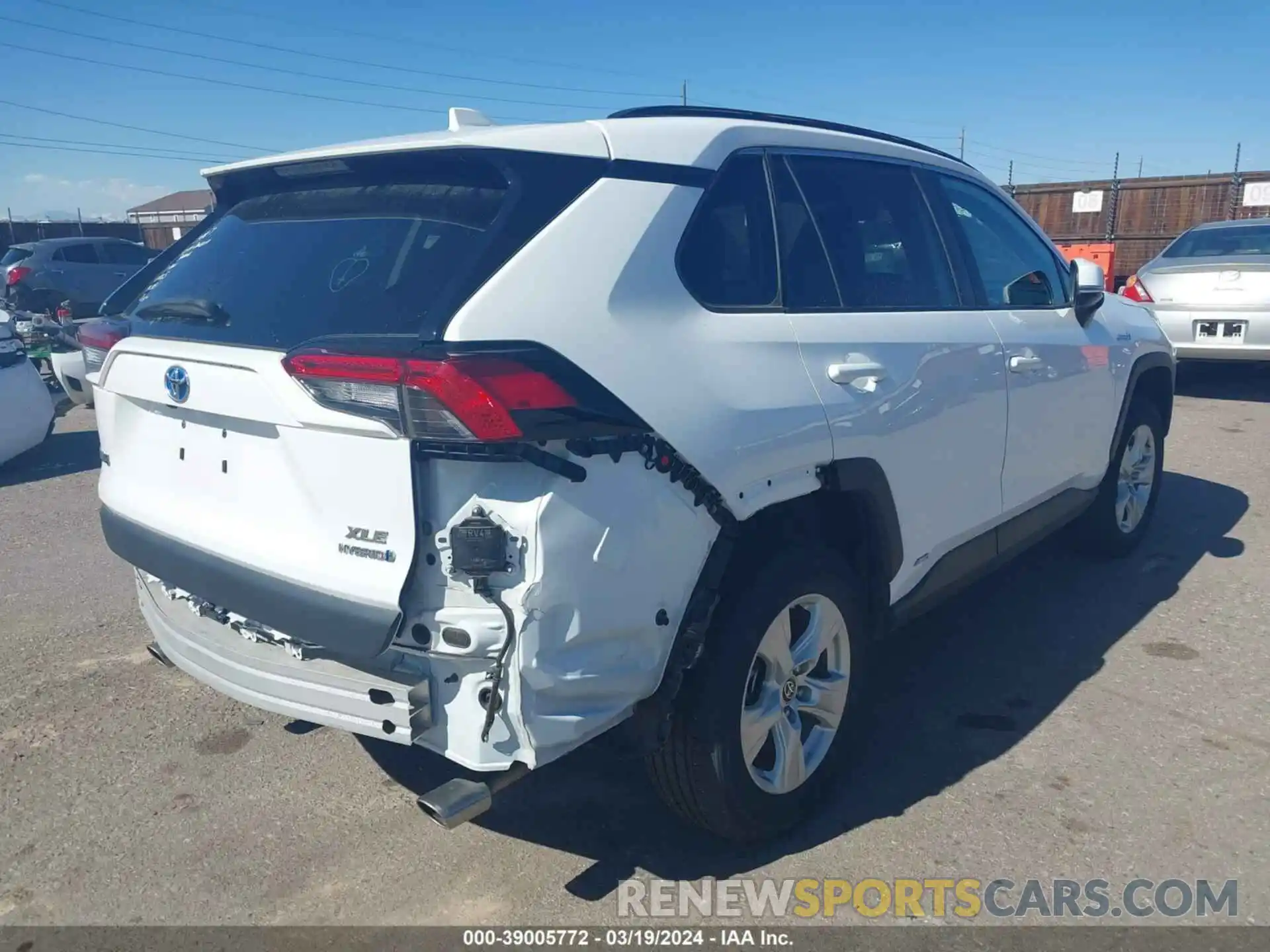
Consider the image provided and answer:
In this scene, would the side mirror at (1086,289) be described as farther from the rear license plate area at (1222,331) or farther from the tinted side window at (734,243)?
the rear license plate area at (1222,331)

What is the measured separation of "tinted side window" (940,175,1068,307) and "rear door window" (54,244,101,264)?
1974cm

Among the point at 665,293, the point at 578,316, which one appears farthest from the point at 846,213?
the point at 578,316

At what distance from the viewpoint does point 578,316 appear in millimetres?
2260

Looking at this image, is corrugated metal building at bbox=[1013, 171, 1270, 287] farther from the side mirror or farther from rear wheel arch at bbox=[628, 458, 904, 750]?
rear wheel arch at bbox=[628, 458, 904, 750]

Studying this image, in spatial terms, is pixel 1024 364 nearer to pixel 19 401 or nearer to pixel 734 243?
pixel 734 243

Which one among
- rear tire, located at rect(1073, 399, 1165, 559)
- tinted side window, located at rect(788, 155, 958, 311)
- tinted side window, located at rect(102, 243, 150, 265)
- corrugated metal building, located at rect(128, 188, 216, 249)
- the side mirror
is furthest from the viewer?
corrugated metal building, located at rect(128, 188, 216, 249)

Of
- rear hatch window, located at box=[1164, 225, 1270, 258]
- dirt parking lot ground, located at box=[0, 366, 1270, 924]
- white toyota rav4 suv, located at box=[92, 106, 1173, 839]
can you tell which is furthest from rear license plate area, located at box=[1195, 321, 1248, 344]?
white toyota rav4 suv, located at box=[92, 106, 1173, 839]

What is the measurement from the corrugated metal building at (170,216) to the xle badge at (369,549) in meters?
1.66

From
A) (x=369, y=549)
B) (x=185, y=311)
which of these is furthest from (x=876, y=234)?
(x=185, y=311)

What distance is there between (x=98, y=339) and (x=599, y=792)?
2.09 meters

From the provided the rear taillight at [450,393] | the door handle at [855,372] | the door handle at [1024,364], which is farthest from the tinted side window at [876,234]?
the rear taillight at [450,393]

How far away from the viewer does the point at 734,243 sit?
276cm

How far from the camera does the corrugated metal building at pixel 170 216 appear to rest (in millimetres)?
32969

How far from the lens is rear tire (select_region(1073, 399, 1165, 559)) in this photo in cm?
504
